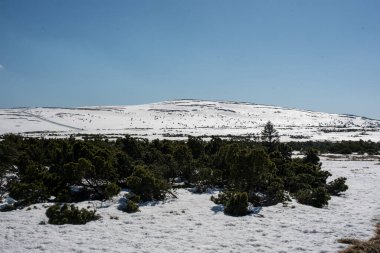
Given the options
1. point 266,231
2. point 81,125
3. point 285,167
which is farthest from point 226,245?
point 81,125

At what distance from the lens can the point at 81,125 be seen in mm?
95438

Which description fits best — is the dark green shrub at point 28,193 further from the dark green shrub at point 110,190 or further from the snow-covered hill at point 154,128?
the snow-covered hill at point 154,128

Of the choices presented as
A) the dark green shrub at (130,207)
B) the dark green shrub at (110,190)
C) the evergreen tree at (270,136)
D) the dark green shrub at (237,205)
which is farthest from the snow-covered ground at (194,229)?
the evergreen tree at (270,136)

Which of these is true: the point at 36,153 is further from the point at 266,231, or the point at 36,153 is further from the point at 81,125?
the point at 81,125

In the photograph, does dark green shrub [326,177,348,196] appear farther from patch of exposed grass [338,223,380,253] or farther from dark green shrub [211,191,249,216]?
patch of exposed grass [338,223,380,253]

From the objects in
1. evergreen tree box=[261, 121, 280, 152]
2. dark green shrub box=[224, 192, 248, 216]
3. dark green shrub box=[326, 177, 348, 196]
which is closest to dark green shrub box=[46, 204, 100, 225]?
dark green shrub box=[224, 192, 248, 216]

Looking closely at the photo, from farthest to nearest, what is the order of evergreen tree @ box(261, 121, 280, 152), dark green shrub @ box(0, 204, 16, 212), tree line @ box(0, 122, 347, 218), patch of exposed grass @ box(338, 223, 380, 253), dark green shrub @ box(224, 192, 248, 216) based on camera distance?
evergreen tree @ box(261, 121, 280, 152) < tree line @ box(0, 122, 347, 218) < dark green shrub @ box(224, 192, 248, 216) < dark green shrub @ box(0, 204, 16, 212) < patch of exposed grass @ box(338, 223, 380, 253)

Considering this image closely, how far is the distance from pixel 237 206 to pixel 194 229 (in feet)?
11.1

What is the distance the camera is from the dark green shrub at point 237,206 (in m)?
16.8

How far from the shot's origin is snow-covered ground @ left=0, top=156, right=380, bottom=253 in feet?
39.7

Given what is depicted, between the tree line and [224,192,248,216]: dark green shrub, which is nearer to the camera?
[224,192,248,216]: dark green shrub

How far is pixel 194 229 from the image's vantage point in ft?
46.8

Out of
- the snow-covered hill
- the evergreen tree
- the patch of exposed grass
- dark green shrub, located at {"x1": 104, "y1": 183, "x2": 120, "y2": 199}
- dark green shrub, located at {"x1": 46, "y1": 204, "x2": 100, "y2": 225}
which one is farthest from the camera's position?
the snow-covered hill

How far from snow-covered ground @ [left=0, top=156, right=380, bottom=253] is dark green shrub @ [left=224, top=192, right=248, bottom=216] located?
555 mm
